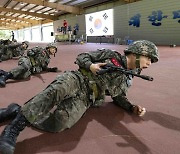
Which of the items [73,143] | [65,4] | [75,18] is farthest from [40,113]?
[75,18]

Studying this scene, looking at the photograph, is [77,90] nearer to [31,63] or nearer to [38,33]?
[31,63]

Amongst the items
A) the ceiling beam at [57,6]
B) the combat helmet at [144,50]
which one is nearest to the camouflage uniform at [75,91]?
the combat helmet at [144,50]

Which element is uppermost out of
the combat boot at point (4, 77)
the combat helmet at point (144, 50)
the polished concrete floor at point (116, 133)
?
the combat helmet at point (144, 50)

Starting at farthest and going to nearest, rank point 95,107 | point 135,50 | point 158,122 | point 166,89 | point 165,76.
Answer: point 165,76, point 166,89, point 95,107, point 158,122, point 135,50

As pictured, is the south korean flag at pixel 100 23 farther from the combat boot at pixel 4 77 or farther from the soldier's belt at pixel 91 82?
the soldier's belt at pixel 91 82

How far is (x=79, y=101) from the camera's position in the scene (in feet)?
5.40

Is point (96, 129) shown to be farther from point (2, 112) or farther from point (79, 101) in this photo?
point (2, 112)

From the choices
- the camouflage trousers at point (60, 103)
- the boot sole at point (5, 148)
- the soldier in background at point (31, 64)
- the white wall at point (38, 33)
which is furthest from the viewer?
the white wall at point (38, 33)

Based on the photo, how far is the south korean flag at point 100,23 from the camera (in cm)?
1425

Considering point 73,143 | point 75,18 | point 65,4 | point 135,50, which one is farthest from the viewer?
point 75,18

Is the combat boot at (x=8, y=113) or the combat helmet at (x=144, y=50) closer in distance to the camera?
the combat helmet at (x=144, y=50)

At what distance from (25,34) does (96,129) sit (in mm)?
36137

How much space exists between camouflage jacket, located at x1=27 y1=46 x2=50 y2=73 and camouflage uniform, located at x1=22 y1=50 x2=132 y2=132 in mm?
2072

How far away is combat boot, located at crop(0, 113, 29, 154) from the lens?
3.75 ft
